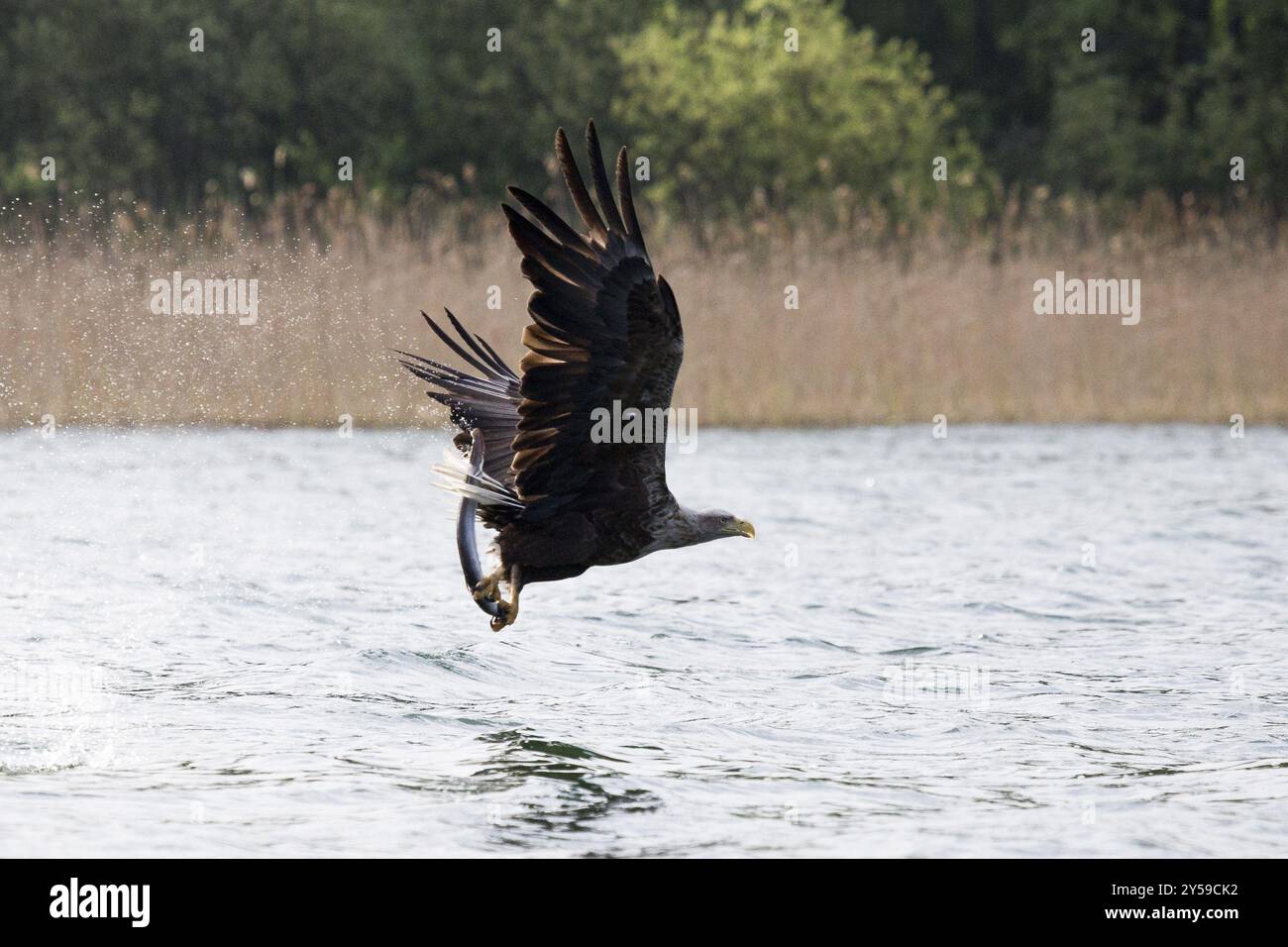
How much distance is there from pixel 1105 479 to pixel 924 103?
11.7 m

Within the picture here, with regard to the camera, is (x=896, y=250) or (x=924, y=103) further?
(x=924, y=103)

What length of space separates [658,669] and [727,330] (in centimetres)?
692

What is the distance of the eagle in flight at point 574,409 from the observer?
582cm

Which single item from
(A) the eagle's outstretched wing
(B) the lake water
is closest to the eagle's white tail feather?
(A) the eagle's outstretched wing

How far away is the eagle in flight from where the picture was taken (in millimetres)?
5816

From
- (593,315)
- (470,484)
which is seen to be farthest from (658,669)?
(593,315)

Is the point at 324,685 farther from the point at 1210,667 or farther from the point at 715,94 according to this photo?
the point at 715,94

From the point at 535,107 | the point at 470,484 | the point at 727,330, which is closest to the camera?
the point at 470,484

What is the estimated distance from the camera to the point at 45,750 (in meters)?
6.30

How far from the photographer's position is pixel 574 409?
6.09 m

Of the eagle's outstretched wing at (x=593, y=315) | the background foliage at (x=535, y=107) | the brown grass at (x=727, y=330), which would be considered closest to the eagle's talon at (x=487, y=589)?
the eagle's outstretched wing at (x=593, y=315)

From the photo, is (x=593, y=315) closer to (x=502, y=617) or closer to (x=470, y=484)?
(x=470, y=484)

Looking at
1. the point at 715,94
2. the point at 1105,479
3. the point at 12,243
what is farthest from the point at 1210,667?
the point at 715,94

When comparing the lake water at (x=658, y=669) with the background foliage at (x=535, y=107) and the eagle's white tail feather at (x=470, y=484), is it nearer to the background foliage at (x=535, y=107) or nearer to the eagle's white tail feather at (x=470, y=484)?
the eagle's white tail feather at (x=470, y=484)
